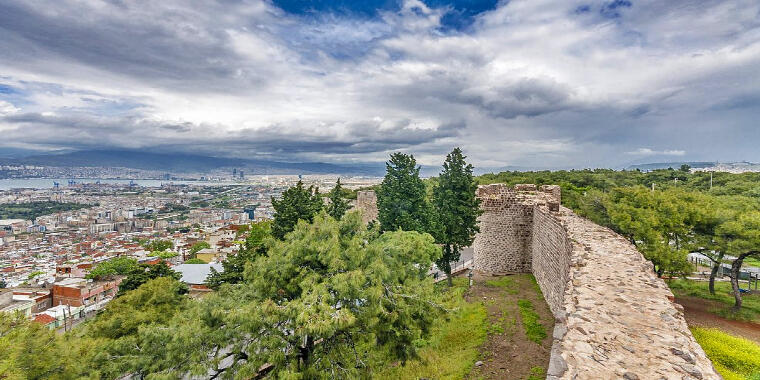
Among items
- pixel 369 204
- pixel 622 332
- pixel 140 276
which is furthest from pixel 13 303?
pixel 622 332

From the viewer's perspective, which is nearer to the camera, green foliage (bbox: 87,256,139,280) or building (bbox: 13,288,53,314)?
building (bbox: 13,288,53,314)

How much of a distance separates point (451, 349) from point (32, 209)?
11067 centimetres

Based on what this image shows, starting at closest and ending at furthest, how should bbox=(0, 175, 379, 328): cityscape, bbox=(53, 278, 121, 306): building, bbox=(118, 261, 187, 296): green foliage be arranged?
bbox=(118, 261, 187, 296): green foliage → bbox=(53, 278, 121, 306): building → bbox=(0, 175, 379, 328): cityscape

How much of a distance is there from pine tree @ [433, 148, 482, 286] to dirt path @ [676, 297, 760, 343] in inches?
313

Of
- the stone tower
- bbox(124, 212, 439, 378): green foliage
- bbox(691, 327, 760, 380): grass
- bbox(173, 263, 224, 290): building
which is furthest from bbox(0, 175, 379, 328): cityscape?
bbox(691, 327, 760, 380): grass

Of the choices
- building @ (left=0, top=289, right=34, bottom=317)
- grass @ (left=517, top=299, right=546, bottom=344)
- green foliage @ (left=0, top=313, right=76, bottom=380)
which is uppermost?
green foliage @ (left=0, top=313, right=76, bottom=380)

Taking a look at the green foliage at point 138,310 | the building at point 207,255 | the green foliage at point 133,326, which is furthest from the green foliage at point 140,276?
the building at point 207,255

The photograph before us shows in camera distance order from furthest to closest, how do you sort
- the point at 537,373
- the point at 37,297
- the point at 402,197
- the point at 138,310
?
the point at 37,297 < the point at 402,197 < the point at 138,310 < the point at 537,373

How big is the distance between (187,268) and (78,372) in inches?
911

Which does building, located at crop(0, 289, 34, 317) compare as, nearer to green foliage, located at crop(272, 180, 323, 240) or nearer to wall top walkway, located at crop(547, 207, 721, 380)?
green foliage, located at crop(272, 180, 323, 240)

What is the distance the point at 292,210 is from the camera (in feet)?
51.6

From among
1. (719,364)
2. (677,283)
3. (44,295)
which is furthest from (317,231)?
(44,295)

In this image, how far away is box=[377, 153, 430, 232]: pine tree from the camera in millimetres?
17155

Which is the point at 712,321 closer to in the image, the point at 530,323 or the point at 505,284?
the point at 530,323
